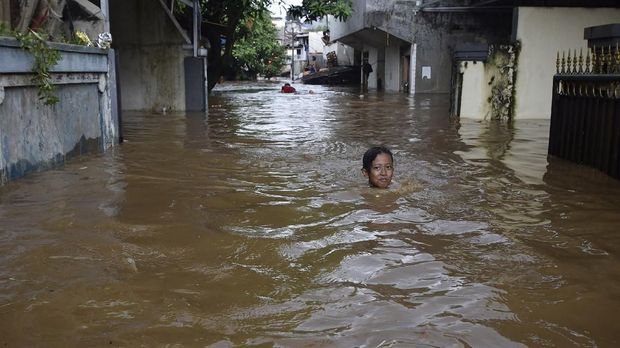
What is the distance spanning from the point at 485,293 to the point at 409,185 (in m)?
3.18

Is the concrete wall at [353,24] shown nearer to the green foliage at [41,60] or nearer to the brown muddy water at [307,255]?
the brown muddy water at [307,255]

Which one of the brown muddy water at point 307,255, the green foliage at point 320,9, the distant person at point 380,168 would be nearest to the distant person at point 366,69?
the green foliage at point 320,9

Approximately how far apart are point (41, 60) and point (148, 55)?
36.7 feet

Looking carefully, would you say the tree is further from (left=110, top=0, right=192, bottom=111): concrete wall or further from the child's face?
the child's face

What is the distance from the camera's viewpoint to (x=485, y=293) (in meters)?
3.58

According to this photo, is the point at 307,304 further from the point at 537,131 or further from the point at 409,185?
the point at 537,131

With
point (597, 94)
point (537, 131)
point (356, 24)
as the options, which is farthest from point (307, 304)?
point (356, 24)

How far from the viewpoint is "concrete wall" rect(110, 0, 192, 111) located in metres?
17.4

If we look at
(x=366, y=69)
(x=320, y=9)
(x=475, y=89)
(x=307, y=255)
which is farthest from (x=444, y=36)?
(x=307, y=255)

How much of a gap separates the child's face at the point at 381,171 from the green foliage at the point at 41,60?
11.7 ft

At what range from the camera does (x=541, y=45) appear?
48.9 ft

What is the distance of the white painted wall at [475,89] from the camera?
48.3 ft

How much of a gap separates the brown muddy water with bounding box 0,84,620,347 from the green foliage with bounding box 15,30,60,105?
93cm

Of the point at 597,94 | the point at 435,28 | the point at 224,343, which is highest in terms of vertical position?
the point at 435,28
